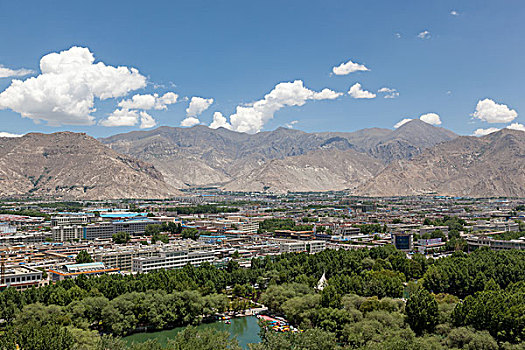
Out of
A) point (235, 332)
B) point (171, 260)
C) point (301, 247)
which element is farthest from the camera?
point (301, 247)

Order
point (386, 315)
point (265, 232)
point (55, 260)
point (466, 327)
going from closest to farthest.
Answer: point (466, 327) → point (386, 315) → point (55, 260) → point (265, 232)

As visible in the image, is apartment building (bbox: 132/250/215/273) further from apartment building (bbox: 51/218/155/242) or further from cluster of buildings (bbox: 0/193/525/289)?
apartment building (bbox: 51/218/155/242)

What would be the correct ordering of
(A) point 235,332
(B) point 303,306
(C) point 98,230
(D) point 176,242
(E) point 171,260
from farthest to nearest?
(C) point 98,230 < (D) point 176,242 < (E) point 171,260 < (B) point 303,306 < (A) point 235,332

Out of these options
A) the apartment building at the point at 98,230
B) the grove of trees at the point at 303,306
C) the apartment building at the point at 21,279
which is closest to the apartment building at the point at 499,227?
the grove of trees at the point at 303,306

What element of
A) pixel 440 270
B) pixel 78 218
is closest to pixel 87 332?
pixel 440 270

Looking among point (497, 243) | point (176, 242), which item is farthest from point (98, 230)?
point (497, 243)

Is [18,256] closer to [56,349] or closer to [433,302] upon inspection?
[56,349]

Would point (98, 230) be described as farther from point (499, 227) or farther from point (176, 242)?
point (499, 227)

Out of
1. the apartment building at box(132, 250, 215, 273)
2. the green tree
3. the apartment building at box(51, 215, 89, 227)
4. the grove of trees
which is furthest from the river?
the apartment building at box(51, 215, 89, 227)
